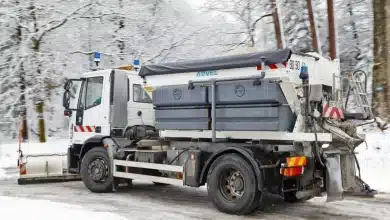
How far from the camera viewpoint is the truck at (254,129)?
664 cm

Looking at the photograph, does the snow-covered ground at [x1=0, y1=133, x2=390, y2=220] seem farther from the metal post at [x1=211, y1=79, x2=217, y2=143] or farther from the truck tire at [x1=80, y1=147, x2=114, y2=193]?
the metal post at [x1=211, y1=79, x2=217, y2=143]

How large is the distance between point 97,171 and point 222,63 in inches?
144

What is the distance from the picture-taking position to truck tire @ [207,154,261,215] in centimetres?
662

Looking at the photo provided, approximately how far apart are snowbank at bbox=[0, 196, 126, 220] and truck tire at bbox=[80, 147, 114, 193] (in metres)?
1.84

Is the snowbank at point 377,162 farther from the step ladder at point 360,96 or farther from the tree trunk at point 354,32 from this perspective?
the tree trunk at point 354,32

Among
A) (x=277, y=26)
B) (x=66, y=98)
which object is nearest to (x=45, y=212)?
(x=66, y=98)

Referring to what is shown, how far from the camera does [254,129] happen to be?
22.5 ft

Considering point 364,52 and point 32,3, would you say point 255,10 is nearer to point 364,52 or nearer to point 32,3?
point 364,52

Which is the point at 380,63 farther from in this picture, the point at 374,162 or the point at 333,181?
the point at 333,181

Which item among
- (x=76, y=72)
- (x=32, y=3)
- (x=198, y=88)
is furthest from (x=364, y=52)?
(x=198, y=88)

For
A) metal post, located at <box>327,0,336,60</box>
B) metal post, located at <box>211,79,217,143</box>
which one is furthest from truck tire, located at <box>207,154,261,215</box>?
metal post, located at <box>327,0,336,60</box>

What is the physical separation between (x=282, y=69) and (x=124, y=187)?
501 cm

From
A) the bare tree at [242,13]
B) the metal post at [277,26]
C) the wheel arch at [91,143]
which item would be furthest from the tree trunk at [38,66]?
the metal post at [277,26]

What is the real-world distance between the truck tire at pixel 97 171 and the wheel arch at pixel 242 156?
7.80 feet
